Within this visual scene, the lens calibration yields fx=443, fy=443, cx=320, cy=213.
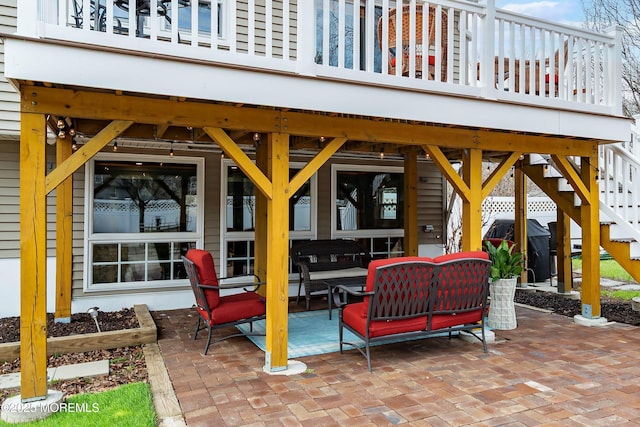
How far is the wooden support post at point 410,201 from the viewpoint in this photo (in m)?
7.13

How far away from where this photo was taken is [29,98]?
321cm

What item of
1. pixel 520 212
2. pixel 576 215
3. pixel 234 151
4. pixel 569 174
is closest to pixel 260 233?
pixel 234 151

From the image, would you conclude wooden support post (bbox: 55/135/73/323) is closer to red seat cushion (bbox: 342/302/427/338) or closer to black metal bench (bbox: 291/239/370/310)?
black metal bench (bbox: 291/239/370/310)

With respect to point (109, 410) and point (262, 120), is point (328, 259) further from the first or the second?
point (109, 410)

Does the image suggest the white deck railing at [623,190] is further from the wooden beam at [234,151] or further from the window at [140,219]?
the window at [140,219]

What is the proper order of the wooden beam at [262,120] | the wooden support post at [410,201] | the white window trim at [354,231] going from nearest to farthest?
1. the wooden beam at [262,120]
2. the wooden support post at [410,201]
3. the white window trim at [354,231]

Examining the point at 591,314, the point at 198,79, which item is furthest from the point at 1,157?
the point at 591,314

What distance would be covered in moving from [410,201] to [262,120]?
3.81 meters

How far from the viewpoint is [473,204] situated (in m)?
4.96

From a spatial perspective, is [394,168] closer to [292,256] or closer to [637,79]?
[292,256]

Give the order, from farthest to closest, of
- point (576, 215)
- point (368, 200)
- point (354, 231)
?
1. point (368, 200)
2. point (354, 231)
3. point (576, 215)

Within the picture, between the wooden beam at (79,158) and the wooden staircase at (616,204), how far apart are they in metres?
5.78

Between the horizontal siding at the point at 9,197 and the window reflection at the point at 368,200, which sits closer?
the horizontal siding at the point at 9,197

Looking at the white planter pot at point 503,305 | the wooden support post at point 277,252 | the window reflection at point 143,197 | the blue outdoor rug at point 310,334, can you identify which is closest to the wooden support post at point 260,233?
the blue outdoor rug at point 310,334
